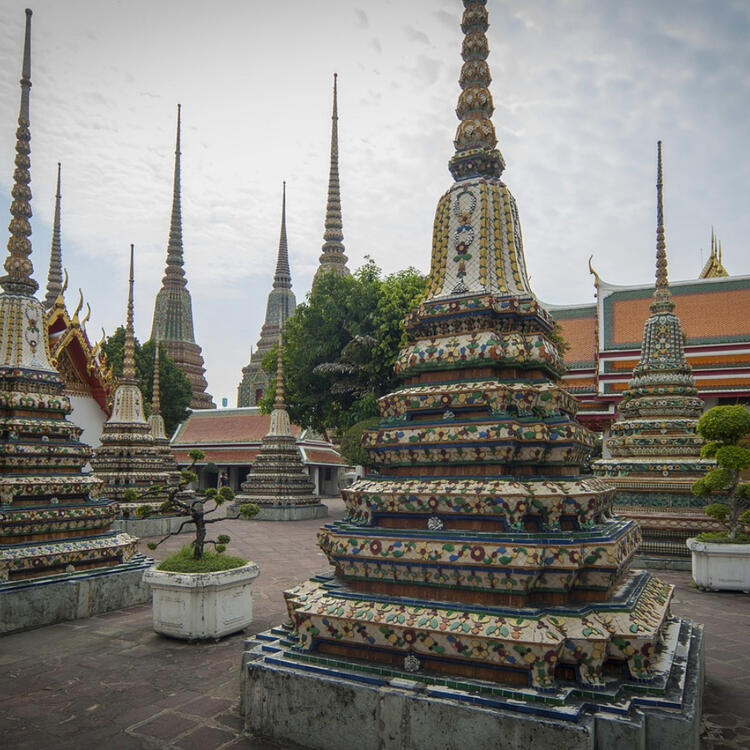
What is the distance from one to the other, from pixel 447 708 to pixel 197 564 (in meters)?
4.39

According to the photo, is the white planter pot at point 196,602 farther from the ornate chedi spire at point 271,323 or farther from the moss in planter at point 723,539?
the ornate chedi spire at point 271,323

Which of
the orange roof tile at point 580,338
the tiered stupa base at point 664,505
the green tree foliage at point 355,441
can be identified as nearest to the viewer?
the tiered stupa base at point 664,505

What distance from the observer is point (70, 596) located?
8461 millimetres

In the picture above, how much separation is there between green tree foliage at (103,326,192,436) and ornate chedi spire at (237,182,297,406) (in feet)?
27.1

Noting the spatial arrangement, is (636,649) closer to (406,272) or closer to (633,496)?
(633,496)

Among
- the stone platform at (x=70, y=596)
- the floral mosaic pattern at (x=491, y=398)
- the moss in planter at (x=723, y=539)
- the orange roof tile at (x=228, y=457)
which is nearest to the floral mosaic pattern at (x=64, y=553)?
the stone platform at (x=70, y=596)

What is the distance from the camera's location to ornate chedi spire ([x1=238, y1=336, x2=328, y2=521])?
24656mm

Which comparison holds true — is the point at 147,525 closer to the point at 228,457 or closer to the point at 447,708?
the point at 447,708

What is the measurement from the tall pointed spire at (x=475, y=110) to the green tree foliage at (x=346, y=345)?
14.2 metres

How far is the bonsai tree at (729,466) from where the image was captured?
10.4 metres

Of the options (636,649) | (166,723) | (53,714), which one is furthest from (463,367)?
(53,714)

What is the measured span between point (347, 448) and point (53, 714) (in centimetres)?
1619

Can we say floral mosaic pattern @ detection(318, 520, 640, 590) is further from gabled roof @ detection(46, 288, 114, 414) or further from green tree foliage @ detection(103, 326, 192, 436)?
green tree foliage @ detection(103, 326, 192, 436)

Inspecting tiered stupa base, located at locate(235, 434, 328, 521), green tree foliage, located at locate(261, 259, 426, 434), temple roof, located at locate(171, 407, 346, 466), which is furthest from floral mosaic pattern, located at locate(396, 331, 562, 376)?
temple roof, located at locate(171, 407, 346, 466)
